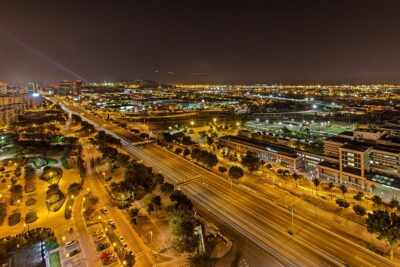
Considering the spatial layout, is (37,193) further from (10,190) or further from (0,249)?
(0,249)

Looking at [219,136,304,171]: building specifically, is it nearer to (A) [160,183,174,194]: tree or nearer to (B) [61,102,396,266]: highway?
(B) [61,102,396,266]: highway

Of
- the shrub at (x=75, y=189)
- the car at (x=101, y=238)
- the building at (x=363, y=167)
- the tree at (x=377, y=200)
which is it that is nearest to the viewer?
the car at (x=101, y=238)

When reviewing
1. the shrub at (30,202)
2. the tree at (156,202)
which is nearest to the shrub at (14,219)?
the shrub at (30,202)

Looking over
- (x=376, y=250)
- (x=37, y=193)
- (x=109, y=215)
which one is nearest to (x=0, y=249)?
(x=109, y=215)

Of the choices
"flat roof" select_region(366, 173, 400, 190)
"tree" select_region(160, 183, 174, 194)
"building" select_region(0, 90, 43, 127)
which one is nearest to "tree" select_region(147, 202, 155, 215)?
"tree" select_region(160, 183, 174, 194)

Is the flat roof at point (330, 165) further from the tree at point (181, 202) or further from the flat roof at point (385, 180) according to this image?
the tree at point (181, 202)

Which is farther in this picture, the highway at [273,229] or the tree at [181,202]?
the tree at [181,202]
